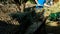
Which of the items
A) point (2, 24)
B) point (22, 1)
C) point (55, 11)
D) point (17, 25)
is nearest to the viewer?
point (2, 24)

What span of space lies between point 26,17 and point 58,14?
12.7 feet

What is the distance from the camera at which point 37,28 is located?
855cm

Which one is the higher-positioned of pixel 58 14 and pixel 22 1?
pixel 22 1

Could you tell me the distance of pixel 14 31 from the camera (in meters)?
7.11

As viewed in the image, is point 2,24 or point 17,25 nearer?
point 2,24

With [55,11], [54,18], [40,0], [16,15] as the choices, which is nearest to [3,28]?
[16,15]

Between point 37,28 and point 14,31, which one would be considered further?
point 37,28

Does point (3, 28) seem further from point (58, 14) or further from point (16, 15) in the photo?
point (58, 14)

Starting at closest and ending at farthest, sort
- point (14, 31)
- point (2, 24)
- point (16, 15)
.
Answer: point (14, 31)
point (2, 24)
point (16, 15)

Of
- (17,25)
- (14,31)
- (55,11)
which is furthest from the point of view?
(55,11)

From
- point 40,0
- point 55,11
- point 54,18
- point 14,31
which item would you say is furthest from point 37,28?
point 40,0

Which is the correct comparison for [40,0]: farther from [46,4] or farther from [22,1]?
[22,1]

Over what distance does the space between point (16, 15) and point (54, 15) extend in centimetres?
411

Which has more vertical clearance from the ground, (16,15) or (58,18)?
(16,15)
